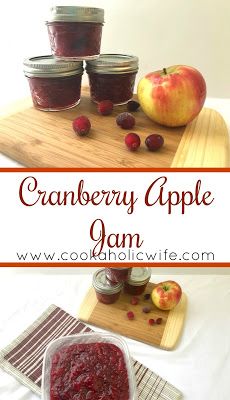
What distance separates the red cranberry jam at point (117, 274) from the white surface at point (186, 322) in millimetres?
113

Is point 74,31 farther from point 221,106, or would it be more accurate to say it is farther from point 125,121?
point 221,106

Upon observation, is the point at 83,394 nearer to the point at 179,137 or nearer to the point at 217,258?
the point at 217,258

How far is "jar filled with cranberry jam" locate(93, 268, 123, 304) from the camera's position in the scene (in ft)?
2.66

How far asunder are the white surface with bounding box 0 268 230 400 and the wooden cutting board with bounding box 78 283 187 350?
0.05 feet

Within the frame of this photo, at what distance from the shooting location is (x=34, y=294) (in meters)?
0.88

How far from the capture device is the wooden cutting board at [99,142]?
17.6 inches

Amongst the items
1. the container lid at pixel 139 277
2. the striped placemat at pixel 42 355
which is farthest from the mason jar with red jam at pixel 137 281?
the striped placemat at pixel 42 355

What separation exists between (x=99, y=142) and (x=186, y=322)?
0.51 m

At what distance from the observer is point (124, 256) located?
0.54 metres

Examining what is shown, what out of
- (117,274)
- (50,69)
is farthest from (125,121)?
(117,274)

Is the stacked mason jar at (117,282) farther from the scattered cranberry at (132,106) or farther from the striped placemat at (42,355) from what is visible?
the scattered cranberry at (132,106)

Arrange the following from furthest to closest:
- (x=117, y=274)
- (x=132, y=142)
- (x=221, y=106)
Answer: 1. (x=117, y=274)
2. (x=221, y=106)
3. (x=132, y=142)

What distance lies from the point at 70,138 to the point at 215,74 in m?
0.41

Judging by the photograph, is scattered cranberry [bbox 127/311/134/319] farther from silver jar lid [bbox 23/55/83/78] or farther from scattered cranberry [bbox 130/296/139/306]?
silver jar lid [bbox 23/55/83/78]
